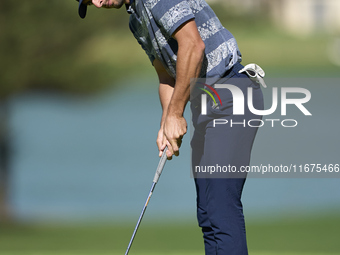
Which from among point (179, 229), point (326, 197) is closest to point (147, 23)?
point (179, 229)

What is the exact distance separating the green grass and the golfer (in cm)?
320

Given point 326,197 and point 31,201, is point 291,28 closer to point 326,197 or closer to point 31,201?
point 326,197

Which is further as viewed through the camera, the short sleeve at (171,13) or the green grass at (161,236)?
the green grass at (161,236)

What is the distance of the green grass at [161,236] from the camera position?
5.36m

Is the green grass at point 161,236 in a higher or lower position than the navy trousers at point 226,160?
higher

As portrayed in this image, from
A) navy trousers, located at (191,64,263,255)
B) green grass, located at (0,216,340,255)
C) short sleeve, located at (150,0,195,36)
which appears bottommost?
navy trousers, located at (191,64,263,255)

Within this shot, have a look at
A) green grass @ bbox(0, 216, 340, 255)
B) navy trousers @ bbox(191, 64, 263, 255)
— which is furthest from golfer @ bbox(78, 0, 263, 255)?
green grass @ bbox(0, 216, 340, 255)

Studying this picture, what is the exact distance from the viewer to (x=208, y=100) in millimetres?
1943

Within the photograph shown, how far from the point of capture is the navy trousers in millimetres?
1858

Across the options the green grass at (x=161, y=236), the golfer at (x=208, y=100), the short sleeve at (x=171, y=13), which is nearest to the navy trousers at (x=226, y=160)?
the golfer at (x=208, y=100)

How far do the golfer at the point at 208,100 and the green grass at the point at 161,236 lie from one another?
320cm

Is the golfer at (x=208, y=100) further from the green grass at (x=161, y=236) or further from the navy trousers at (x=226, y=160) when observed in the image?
the green grass at (x=161, y=236)

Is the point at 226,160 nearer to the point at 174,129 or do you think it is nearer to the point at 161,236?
the point at 174,129

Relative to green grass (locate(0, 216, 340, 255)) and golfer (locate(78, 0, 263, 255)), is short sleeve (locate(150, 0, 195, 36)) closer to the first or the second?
golfer (locate(78, 0, 263, 255))
